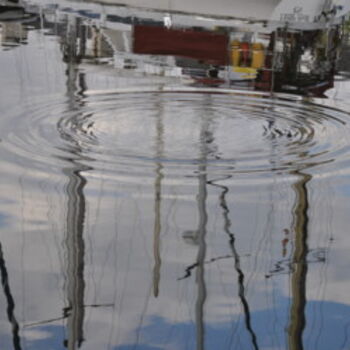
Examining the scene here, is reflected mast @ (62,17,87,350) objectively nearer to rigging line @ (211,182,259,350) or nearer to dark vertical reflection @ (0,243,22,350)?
dark vertical reflection @ (0,243,22,350)

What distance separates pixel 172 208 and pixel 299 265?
3.57 ft

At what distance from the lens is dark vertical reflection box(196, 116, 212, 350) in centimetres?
367

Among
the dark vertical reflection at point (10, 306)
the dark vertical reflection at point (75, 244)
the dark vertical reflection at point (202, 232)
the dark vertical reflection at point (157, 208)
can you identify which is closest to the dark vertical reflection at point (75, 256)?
the dark vertical reflection at point (75, 244)

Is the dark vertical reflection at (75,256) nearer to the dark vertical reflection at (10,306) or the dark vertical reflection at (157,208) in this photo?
the dark vertical reflection at (10,306)

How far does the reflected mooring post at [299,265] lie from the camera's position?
3.64 meters

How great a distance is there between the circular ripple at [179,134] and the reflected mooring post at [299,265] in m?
0.45

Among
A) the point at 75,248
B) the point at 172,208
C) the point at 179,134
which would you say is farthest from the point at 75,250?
the point at 179,134

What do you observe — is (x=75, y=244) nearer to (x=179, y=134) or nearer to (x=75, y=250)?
(x=75, y=250)

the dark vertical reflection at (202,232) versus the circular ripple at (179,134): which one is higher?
the circular ripple at (179,134)

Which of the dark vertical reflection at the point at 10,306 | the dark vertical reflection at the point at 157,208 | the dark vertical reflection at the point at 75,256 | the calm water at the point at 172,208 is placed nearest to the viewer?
the dark vertical reflection at the point at 10,306

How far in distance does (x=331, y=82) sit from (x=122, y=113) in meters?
3.34

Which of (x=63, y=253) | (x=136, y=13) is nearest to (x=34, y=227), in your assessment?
(x=63, y=253)

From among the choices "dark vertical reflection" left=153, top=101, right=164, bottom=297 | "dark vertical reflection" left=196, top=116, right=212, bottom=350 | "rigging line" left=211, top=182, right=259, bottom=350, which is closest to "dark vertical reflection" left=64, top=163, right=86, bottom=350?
"dark vertical reflection" left=153, top=101, right=164, bottom=297

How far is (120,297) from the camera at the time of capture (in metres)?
3.90
